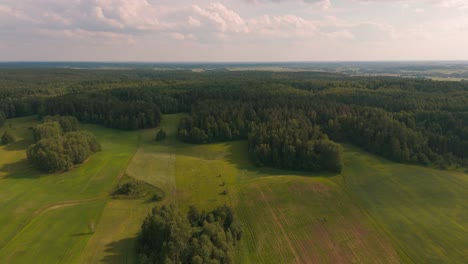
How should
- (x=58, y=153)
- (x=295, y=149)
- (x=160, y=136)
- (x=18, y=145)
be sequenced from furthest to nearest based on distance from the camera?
(x=160, y=136)
(x=18, y=145)
(x=295, y=149)
(x=58, y=153)

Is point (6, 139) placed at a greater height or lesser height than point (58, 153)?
lesser

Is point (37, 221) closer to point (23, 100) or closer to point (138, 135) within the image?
point (138, 135)

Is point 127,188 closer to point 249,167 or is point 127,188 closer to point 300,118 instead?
point 249,167

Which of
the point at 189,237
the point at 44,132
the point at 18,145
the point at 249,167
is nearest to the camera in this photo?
the point at 189,237

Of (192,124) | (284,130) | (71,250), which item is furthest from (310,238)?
(192,124)

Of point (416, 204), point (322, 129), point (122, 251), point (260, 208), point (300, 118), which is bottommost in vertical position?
point (260, 208)

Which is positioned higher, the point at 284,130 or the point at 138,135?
the point at 284,130

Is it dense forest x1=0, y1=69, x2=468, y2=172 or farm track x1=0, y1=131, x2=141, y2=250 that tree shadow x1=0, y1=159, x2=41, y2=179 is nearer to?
farm track x1=0, y1=131, x2=141, y2=250

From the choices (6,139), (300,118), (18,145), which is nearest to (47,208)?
(18,145)
